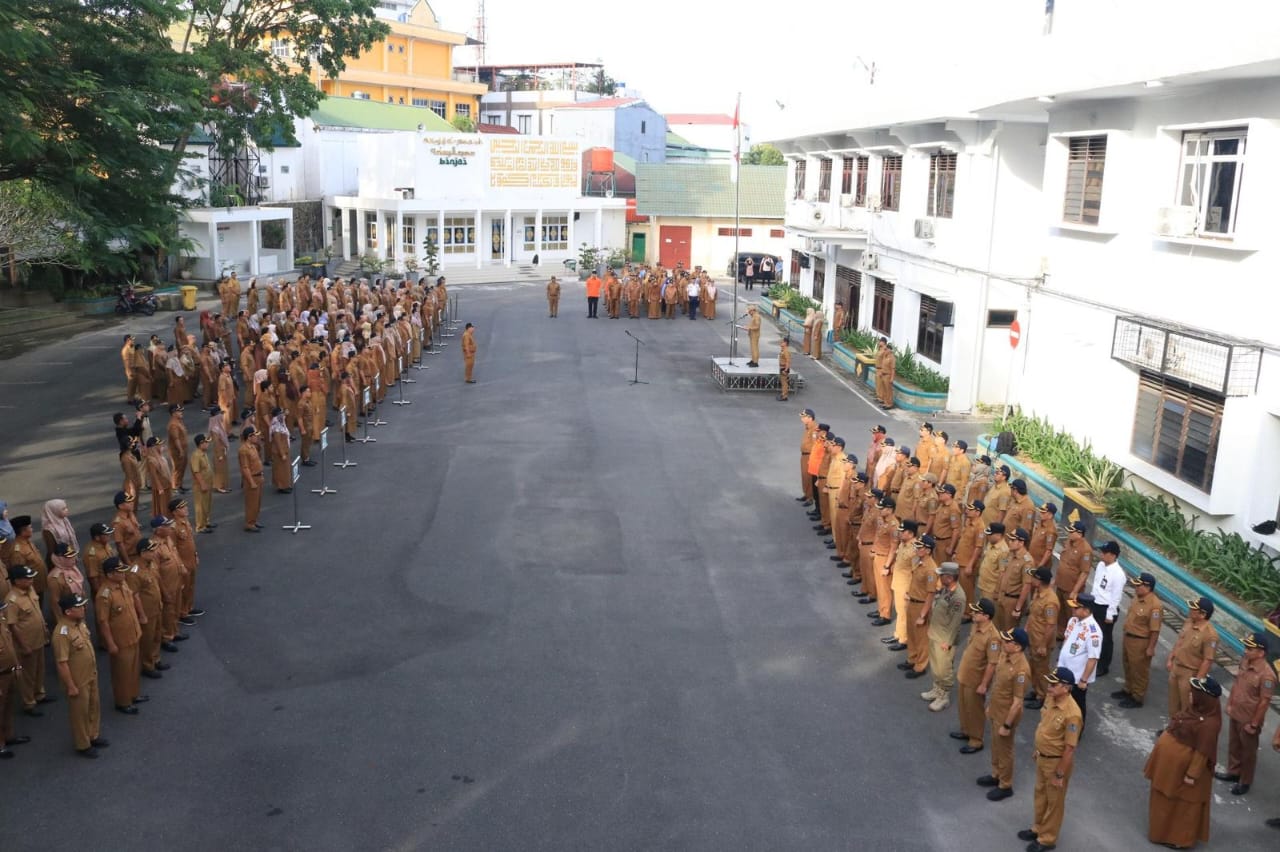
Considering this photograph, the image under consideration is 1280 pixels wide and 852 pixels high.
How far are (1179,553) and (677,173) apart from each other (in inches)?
1434

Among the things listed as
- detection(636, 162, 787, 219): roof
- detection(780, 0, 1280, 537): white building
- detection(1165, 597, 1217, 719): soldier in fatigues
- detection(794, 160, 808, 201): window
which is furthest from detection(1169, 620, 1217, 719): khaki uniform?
detection(636, 162, 787, 219): roof

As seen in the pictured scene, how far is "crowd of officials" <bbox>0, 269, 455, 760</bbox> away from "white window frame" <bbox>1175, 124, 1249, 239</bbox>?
39.6 ft

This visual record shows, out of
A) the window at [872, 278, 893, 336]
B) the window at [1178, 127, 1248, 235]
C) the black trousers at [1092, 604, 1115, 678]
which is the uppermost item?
the window at [1178, 127, 1248, 235]

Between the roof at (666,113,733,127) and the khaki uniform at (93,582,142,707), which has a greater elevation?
the roof at (666,113,733,127)

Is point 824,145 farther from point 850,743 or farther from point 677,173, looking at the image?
point 850,743

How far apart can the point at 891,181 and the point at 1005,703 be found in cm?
1902

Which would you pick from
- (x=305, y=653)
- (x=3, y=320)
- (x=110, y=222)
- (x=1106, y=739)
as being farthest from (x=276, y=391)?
(x=3, y=320)

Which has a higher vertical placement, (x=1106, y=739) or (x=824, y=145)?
(x=824, y=145)

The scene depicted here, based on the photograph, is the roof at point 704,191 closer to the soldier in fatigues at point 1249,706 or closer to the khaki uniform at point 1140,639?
the khaki uniform at point 1140,639

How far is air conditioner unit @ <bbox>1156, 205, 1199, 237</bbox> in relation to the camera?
12734 mm

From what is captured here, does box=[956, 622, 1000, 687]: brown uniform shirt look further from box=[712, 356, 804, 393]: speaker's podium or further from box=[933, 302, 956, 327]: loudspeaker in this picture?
box=[712, 356, 804, 393]: speaker's podium

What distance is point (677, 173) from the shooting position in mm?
46031

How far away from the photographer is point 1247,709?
8.07 metres

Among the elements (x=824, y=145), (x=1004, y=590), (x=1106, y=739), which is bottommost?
(x=1106, y=739)
